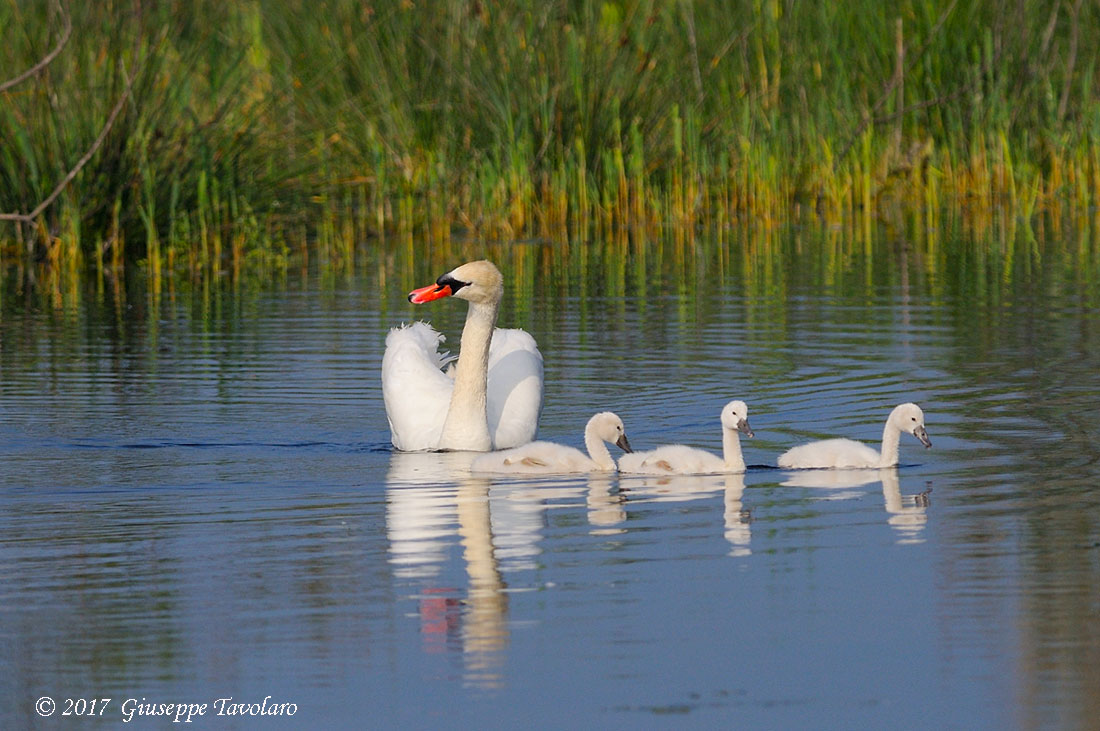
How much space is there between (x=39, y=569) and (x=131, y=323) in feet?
26.9

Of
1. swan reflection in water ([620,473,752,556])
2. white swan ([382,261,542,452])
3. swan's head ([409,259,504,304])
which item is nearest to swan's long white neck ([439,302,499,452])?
white swan ([382,261,542,452])

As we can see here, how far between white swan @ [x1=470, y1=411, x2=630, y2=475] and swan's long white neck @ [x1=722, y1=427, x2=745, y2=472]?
502 mm

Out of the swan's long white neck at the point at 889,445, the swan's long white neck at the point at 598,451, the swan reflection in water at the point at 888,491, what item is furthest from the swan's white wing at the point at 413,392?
the swan's long white neck at the point at 889,445

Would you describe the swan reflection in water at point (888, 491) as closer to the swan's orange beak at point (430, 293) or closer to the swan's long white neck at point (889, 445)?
the swan's long white neck at point (889, 445)

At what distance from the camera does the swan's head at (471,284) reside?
10367 mm

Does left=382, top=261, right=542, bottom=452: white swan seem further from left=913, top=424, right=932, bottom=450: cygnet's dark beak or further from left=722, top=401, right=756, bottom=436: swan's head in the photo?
left=913, top=424, right=932, bottom=450: cygnet's dark beak

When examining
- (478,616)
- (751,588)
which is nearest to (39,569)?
(478,616)

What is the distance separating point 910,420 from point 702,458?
0.91 meters

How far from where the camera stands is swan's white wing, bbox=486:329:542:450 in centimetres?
1033

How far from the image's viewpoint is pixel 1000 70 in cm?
2222

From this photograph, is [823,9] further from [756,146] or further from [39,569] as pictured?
[39,569]

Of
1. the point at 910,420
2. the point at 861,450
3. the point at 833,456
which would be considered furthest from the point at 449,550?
the point at 910,420

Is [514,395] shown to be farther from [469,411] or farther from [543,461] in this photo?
[543,461]

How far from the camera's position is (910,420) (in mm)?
8969
